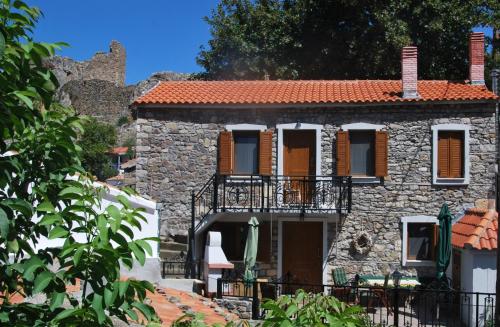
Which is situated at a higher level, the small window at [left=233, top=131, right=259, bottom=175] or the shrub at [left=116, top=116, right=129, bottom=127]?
the shrub at [left=116, top=116, right=129, bottom=127]

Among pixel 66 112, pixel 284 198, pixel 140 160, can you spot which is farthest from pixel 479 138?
pixel 66 112

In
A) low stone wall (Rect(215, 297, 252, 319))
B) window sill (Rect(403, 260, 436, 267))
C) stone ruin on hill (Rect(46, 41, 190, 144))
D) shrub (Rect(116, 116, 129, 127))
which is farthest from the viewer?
shrub (Rect(116, 116, 129, 127))

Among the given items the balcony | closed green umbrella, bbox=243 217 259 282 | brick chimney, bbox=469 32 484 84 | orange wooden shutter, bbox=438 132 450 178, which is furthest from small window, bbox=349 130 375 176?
brick chimney, bbox=469 32 484 84

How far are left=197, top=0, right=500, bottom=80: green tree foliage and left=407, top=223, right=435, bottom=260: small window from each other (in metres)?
8.31

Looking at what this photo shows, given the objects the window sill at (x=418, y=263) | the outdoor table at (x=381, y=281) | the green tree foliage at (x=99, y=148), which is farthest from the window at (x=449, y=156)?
the green tree foliage at (x=99, y=148)

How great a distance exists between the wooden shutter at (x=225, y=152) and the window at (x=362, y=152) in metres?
2.49

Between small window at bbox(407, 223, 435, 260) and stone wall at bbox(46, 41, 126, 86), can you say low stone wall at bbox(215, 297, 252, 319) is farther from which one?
stone wall at bbox(46, 41, 126, 86)

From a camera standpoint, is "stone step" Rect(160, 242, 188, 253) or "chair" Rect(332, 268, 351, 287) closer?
"chair" Rect(332, 268, 351, 287)

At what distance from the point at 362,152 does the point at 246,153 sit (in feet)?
8.95

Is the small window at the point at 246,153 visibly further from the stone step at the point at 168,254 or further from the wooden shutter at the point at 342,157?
the stone step at the point at 168,254

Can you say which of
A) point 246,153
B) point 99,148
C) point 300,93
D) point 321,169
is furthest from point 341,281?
point 99,148

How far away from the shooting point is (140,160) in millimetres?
14766

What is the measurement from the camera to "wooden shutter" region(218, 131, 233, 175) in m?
14.5

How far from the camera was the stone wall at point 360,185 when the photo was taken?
14211mm
